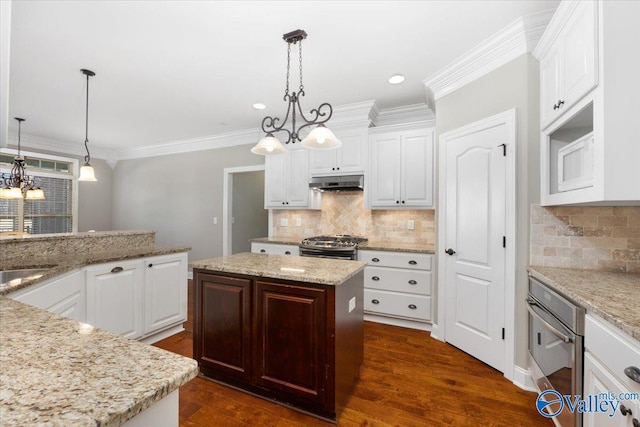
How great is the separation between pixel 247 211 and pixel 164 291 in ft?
9.93

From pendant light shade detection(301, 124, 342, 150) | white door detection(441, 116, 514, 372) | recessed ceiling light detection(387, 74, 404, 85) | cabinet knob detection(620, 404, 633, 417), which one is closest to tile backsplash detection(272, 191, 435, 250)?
white door detection(441, 116, 514, 372)

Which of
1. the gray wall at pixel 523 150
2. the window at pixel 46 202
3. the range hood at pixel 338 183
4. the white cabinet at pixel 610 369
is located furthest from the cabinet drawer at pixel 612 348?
the window at pixel 46 202

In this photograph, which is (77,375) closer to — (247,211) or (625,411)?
(625,411)

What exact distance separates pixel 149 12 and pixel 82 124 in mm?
3510

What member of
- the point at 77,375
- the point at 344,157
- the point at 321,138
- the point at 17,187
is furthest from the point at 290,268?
the point at 17,187

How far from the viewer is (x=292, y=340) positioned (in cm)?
175

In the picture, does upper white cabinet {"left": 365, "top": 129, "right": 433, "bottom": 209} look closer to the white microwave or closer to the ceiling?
the ceiling

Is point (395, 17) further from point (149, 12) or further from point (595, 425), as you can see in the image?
point (595, 425)

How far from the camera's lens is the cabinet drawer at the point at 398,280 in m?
3.01

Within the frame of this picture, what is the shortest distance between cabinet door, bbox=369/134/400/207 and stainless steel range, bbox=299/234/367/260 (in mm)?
569

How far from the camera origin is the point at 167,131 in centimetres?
476

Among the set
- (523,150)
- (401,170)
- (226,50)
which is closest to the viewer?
(523,150)

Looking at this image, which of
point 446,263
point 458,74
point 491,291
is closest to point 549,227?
point 491,291

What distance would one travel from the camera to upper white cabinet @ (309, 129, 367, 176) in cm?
361
